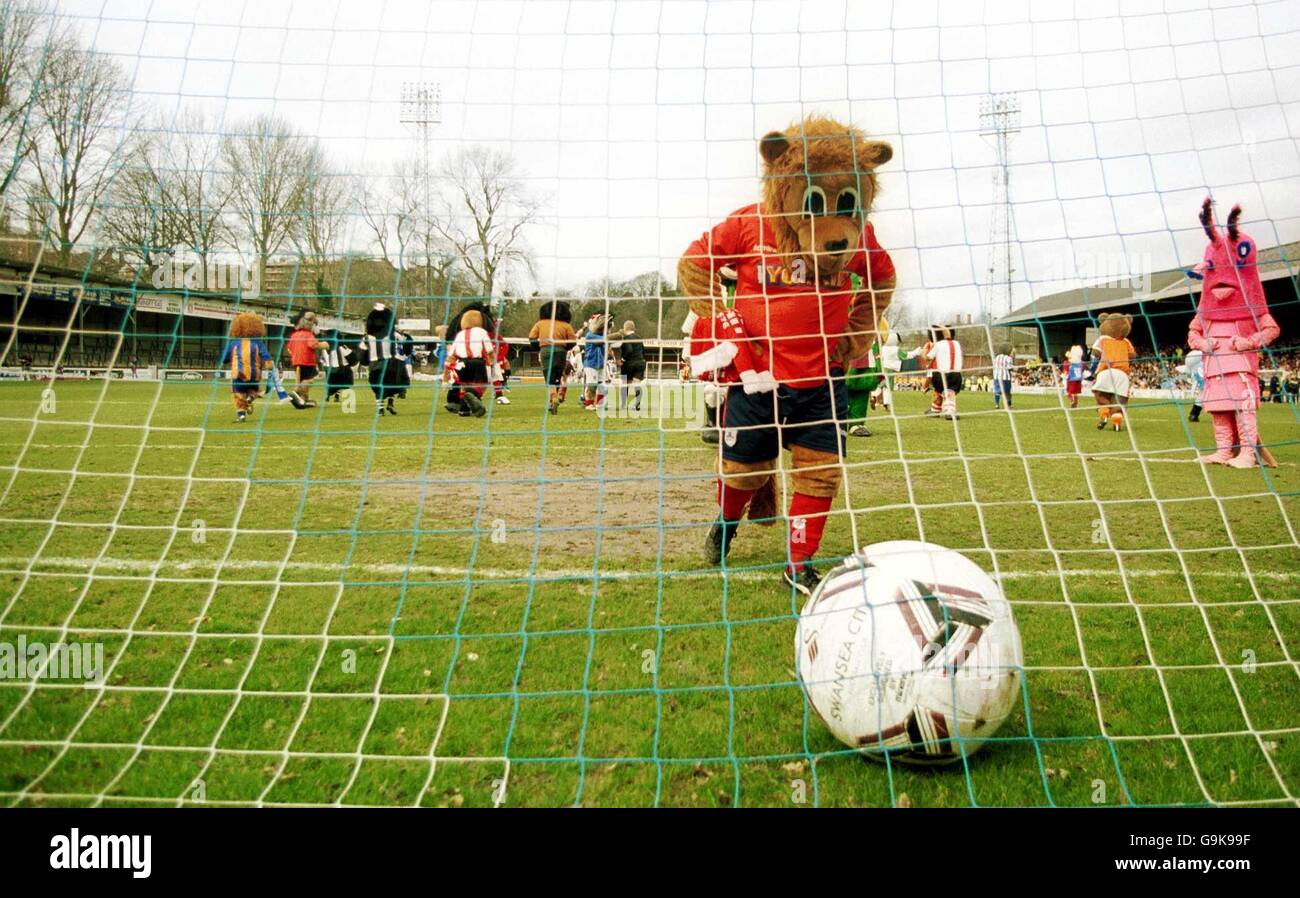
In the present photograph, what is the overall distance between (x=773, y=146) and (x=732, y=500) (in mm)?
1812

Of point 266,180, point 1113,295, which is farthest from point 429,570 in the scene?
point 1113,295

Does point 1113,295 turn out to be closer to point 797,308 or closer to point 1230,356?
point 797,308

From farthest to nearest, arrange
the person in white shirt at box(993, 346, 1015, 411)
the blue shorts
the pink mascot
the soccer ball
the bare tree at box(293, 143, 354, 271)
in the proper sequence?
the pink mascot → the bare tree at box(293, 143, 354, 271) → the blue shorts → the person in white shirt at box(993, 346, 1015, 411) → the soccer ball

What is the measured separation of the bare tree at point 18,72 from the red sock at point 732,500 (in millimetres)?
3853

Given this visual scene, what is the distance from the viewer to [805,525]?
369 cm

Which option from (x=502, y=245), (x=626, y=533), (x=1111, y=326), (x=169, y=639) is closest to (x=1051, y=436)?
(x=1111, y=326)

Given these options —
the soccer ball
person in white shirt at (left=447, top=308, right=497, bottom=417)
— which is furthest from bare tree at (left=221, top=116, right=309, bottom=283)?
person in white shirt at (left=447, top=308, right=497, bottom=417)

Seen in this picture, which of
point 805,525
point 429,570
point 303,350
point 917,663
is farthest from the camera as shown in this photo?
point 303,350

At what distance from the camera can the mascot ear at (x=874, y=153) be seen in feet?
12.4

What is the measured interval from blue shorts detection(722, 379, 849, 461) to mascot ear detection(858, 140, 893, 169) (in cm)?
110

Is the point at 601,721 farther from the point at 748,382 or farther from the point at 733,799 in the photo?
the point at 748,382

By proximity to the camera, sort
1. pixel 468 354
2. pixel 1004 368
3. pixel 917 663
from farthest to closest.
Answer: pixel 468 354 → pixel 1004 368 → pixel 917 663

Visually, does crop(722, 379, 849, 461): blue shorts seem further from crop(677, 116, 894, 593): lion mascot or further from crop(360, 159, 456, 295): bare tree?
crop(360, 159, 456, 295): bare tree

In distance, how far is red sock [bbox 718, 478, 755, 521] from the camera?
399 cm
